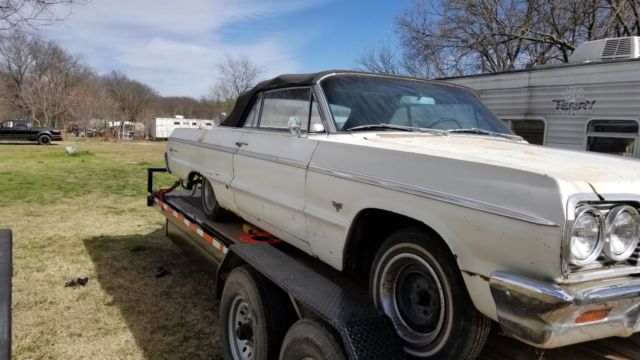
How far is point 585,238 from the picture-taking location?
1737 mm

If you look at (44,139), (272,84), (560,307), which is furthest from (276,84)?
(44,139)

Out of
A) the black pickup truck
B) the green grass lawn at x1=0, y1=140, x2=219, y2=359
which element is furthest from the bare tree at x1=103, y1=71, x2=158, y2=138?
the green grass lawn at x1=0, y1=140, x2=219, y2=359

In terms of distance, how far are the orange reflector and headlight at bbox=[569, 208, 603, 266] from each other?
0.17m

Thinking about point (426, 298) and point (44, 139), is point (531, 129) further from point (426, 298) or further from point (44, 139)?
point (44, 139)

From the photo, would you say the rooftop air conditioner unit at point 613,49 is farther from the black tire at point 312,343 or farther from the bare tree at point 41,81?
the bare tree at point 41,81

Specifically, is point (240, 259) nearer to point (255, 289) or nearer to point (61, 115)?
Result: point (255, 289)

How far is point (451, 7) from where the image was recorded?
20016mm

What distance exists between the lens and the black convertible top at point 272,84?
344cm

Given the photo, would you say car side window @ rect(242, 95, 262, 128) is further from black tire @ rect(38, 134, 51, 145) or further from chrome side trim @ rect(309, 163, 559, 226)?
black tire @ rect(38, 134, 51, 145)

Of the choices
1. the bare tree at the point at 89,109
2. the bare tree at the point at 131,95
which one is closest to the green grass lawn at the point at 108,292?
the bare tree at the point at 89,109

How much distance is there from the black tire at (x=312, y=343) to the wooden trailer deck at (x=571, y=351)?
2.16 ft

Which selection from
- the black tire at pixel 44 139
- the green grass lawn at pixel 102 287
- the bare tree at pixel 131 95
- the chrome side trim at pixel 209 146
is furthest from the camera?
the bare tree at pixel 131 95

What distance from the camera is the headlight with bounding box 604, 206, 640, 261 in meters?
1.77

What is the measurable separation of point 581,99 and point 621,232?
20.2ft
